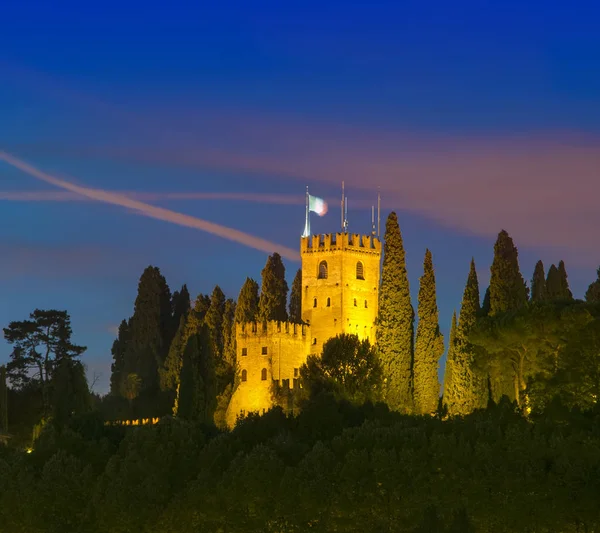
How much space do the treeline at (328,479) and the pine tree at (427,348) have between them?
16547 mm

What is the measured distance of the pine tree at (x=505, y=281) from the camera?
232ft

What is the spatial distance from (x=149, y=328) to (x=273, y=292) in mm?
12122

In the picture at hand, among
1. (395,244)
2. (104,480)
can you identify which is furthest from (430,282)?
(104,480)

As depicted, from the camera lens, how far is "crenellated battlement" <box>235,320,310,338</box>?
3403 inches

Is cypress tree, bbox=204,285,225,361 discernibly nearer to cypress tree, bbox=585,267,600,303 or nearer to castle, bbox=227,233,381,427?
castle, bbox=227,233,381,427

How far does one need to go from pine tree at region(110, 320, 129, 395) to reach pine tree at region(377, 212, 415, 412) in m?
29.8

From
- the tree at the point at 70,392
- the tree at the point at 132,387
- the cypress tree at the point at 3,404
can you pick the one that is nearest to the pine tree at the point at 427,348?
the tree at the point at 70,392

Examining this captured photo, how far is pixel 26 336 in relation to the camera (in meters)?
96.6

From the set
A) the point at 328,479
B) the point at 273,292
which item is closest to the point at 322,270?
the point at 273,292

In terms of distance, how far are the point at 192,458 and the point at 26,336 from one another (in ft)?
146

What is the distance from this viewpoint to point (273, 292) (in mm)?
93000

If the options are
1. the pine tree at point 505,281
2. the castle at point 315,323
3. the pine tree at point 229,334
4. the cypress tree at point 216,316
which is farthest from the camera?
the cypress tree at point 216,316

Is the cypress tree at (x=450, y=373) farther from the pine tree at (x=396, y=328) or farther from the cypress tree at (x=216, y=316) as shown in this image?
the cypress tree at (x=216, y=316)

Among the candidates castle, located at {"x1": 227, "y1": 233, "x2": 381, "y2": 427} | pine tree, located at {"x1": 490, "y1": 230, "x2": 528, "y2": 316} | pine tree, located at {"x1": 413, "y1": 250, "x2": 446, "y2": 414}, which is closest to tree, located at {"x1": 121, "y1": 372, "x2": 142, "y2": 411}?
castle, located at {"x1": 227, "y1": 233, "x2": 381, "y2": 427}
